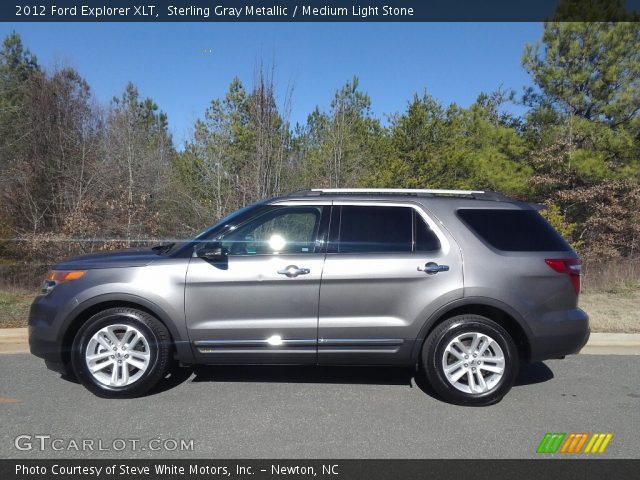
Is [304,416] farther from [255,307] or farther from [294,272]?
[294,272]

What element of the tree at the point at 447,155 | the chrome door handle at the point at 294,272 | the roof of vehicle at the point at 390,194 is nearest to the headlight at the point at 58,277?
the chrome door handle at the point at 294,272

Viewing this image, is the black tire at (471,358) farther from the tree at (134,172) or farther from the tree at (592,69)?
the tree at (592,69)

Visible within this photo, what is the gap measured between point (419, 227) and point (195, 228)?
9.20 meters

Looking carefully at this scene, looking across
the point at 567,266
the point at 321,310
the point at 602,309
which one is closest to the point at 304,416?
the point at 321,310

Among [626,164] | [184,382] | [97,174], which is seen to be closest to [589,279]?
[626,164]

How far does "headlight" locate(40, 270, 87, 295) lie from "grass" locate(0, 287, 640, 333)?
2.93 metres

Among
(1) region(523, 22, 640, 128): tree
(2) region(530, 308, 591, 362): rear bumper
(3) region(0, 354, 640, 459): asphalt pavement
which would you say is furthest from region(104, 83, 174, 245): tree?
(1) region(523, 22, 640, 128): tree

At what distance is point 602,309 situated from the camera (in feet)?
28.3

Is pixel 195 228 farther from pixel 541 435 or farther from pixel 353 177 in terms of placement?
pixel 541 435

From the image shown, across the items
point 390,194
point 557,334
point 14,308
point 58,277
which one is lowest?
point 14,308

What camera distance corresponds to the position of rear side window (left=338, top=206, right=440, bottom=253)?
188 inches

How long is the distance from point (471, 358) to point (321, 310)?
1.37 m

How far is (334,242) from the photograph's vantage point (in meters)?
4.79
